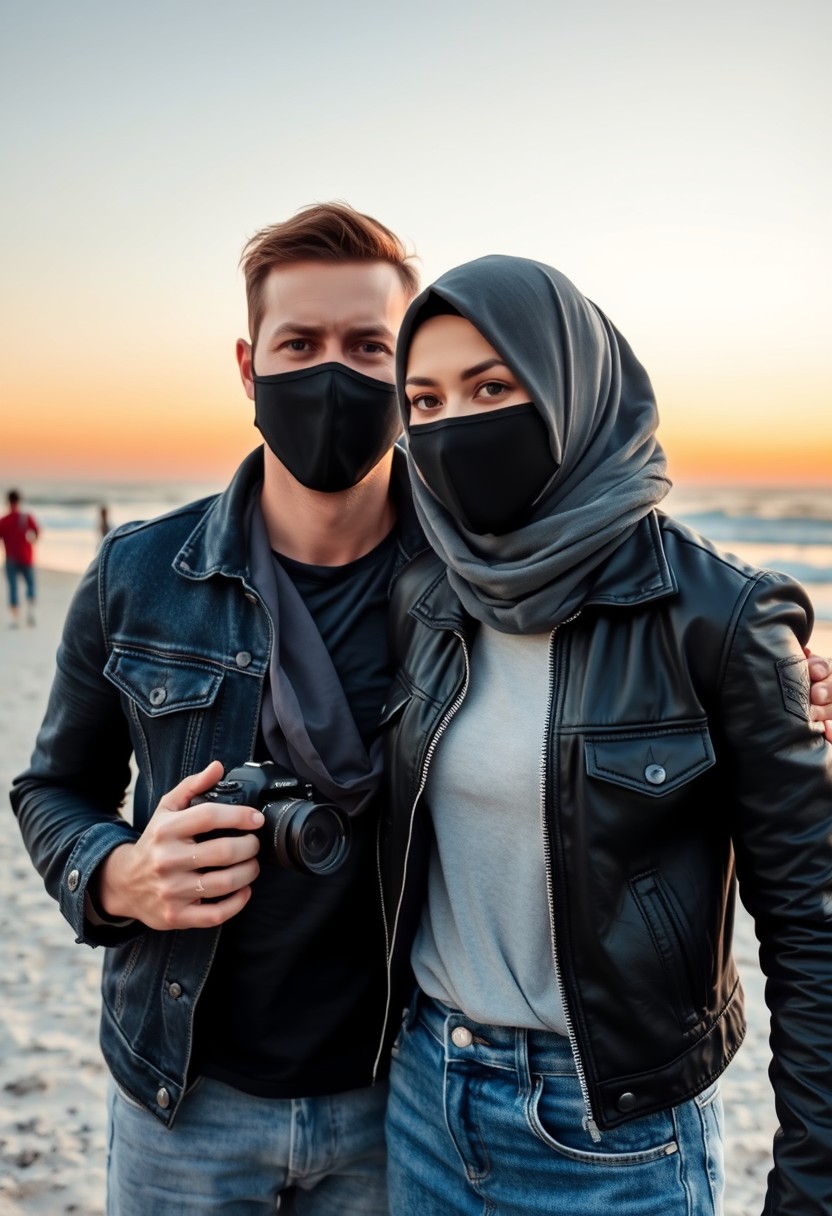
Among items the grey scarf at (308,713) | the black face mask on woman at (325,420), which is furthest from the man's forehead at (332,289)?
the grey scarf at (308,713)

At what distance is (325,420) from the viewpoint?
2018mm

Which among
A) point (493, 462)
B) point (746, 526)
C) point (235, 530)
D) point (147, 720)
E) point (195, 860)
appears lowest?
point (746, 526)

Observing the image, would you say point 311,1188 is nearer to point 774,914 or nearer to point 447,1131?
point 447,1131

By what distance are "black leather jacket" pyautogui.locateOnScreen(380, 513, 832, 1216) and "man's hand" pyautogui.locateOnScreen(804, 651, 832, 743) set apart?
39 mm

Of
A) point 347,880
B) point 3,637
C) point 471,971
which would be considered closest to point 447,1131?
point 471,971

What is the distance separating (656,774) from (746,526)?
2311 cm

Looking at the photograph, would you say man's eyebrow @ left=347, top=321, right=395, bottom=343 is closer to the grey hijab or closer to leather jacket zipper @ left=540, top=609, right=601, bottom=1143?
the grey hijab

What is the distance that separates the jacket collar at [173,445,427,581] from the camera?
2004 millimetres

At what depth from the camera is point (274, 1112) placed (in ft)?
6.24

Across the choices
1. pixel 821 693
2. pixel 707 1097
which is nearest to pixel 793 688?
pixel 821 693

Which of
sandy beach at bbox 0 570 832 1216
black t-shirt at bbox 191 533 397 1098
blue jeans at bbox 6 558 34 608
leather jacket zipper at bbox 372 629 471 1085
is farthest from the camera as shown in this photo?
blue jeans at bbox 6 558 34 608

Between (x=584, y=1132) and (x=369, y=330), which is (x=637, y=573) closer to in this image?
(x=369, y=330)

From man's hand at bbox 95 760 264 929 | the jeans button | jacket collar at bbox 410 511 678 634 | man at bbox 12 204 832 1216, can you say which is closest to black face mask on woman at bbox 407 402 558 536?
jacket collar at bbox 410 511 678 634

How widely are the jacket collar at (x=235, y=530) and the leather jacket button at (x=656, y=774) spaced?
80 cm
